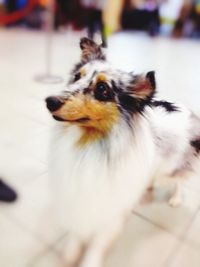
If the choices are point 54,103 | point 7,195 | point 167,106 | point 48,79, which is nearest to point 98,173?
point 54,103

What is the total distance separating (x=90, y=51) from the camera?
3.72ft

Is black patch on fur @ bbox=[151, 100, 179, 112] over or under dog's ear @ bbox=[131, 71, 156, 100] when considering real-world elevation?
under

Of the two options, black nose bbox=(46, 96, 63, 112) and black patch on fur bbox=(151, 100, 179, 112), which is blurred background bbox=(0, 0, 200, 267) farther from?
black nose bbox=(46, 96, 63, 112)

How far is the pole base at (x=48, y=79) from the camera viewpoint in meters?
3.32

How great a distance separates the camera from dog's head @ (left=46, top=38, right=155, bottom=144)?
0.95m

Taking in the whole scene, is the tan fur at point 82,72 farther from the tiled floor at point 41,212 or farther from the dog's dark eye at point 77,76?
the tiled floor at point 41,212

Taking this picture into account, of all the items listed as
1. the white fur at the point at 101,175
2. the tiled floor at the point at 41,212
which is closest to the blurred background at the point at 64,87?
the tiled floor at the point at 41,212

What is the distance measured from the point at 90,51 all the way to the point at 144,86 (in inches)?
10.8

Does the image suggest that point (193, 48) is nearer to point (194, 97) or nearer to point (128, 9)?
point (128, 9)

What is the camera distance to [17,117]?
2447mm

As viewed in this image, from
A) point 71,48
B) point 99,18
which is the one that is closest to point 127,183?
point 71,48

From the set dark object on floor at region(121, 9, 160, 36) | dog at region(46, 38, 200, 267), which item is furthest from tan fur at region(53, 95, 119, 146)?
dark object on floor at region(121, 9, 160, 36)

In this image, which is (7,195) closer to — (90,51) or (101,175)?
(101,175)

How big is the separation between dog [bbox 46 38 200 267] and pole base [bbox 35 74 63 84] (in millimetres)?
2096
